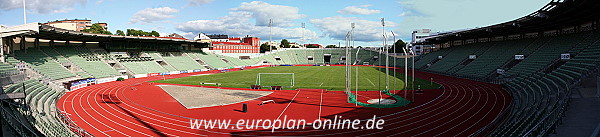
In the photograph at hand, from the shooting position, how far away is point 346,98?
22859 mm

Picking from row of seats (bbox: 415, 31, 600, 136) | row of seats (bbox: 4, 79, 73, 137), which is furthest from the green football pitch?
row of seats (bbox: 4, 79, 73, 137)

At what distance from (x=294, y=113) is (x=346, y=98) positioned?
6.23m

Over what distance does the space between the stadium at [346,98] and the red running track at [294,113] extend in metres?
0.06

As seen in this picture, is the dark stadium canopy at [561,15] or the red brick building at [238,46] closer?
the dark stadium canopy at [561,15]

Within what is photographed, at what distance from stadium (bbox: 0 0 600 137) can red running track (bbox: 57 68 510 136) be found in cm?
6

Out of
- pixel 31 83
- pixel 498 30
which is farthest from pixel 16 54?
pixel 498 30

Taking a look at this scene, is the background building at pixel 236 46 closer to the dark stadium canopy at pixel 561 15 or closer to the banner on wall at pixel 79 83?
the banner on wall at pixel 79 83

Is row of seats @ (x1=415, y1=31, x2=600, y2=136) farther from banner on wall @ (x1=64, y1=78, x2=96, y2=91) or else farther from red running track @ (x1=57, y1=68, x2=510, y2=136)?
banner on wall @ (x1=64, y1=78, x2=96, y2=91)

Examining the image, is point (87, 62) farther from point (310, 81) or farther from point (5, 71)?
point (310, 81)

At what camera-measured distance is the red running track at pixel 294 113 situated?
45.5ft

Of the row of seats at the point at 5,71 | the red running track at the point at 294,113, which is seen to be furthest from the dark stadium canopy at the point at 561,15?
the row of seats at the point at 5,71

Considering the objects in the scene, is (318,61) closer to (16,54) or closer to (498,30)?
(498,30)

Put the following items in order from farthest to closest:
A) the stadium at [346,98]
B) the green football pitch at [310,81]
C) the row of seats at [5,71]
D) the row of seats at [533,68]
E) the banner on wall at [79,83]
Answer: the green football pitch at [310,81] < the banner on wall at [79,83] < the row of seats at [5,71] < the stadium at [346,98] < the row of seats at [533,68]

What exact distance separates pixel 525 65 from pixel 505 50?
381 inches
